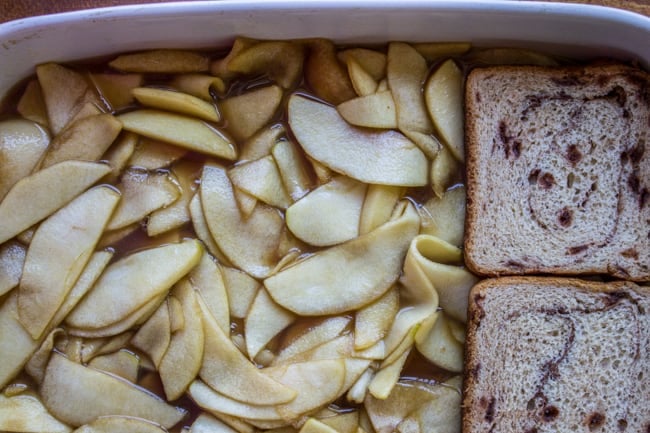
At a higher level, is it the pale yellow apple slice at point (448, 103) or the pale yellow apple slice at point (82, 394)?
the pale yellow apple slice at point (448, 103)

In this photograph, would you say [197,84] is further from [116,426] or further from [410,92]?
[116,426]

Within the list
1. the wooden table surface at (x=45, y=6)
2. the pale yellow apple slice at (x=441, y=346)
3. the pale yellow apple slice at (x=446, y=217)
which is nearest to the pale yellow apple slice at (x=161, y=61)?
the wooden table surface at (x=45, y=6)

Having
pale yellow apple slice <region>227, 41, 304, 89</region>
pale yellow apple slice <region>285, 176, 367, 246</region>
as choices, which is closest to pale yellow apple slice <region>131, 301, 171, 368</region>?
pale yellow apple slice <region>285, 176, 367, 246</region>

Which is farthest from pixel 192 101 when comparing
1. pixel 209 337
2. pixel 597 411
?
pixel 597 411

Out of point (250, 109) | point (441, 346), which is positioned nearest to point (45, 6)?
point (250, 109)

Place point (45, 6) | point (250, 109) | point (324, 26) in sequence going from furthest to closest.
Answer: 1. point (45, 6)
2. point (250, 109)
3. point (324, 26)

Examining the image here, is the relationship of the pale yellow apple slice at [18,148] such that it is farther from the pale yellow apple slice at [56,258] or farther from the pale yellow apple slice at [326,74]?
the pale yellow apple slice at [326,74]
